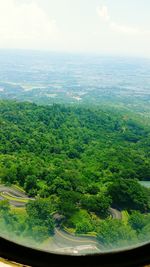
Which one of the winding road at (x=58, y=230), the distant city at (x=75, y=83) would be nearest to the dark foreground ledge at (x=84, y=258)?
the winding road at (x=58, y=230)

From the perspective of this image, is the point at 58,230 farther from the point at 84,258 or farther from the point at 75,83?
the point at 75,83

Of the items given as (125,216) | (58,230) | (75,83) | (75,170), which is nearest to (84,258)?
(58,230)

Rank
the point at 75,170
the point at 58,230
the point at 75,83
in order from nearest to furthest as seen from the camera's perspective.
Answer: the point at 58,230, the point at 75,170, the point at 75,83

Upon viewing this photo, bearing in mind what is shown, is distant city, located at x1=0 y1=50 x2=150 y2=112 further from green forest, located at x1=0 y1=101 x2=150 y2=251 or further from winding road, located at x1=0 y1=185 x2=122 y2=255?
winding road, located at x1=0 y1=185 x2=122 y2=255

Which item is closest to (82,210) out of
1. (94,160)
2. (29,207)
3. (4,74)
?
(29,207)

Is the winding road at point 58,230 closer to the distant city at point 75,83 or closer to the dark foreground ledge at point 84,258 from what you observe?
the dark foreground ledge at point 84,258
